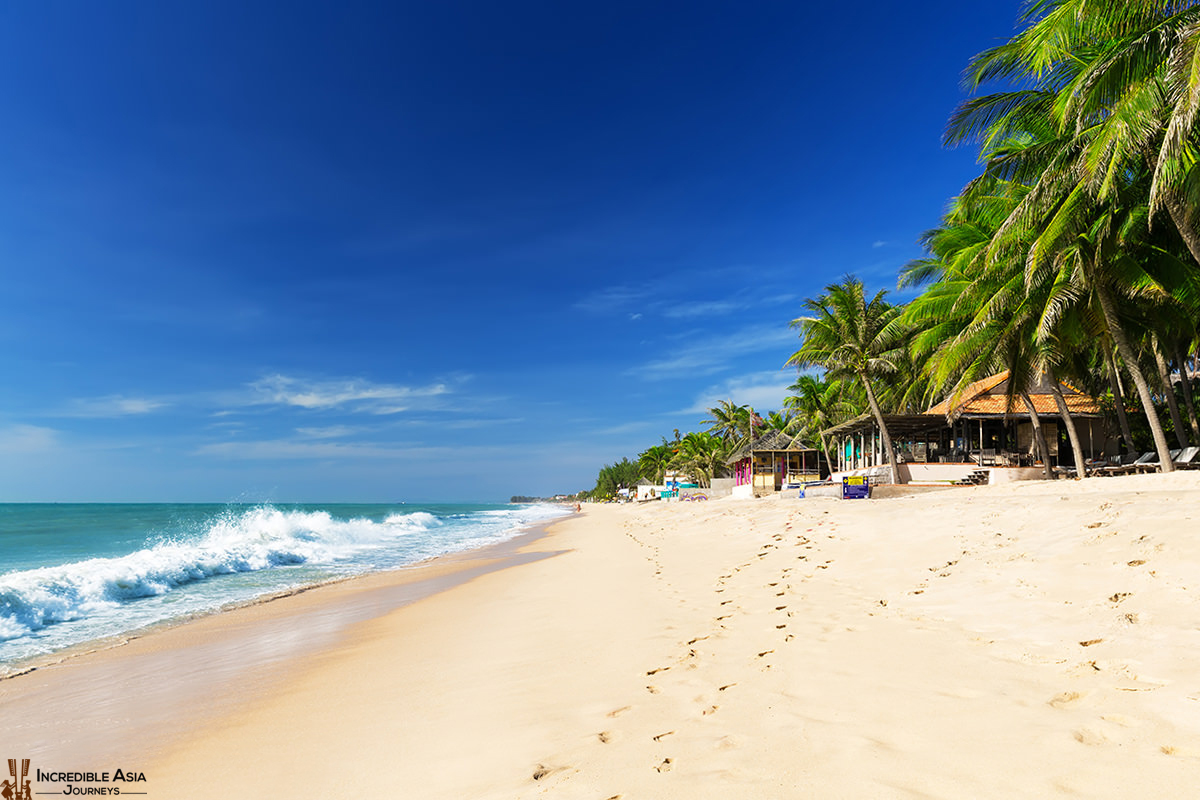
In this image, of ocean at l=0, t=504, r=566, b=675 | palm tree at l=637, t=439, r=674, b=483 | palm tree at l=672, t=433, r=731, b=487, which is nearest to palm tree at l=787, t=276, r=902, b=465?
ocean at l=0, t=504, r=566, b=675

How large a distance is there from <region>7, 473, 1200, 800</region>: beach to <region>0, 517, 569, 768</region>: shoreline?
0.16 feet

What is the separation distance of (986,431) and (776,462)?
39.8 ft

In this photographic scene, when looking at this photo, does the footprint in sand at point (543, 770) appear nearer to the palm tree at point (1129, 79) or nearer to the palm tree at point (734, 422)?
the palm tree at point (1129, 79)

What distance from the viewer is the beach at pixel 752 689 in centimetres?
269

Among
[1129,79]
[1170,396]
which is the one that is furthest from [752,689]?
[1170,396]

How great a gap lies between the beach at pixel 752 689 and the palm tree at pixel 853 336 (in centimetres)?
1792

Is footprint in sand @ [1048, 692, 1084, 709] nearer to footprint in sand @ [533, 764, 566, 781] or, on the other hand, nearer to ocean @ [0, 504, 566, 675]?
footprint in sand @ [533, 764, 566, 781]

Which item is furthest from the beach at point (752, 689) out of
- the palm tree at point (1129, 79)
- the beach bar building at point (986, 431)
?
the beach bar building at point (986, 431)

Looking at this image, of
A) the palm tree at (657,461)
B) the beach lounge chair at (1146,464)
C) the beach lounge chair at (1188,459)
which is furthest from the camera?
the palm tree at (657,461)

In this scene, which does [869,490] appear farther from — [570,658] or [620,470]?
[620,470]

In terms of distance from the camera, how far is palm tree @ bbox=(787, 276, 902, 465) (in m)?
25.0

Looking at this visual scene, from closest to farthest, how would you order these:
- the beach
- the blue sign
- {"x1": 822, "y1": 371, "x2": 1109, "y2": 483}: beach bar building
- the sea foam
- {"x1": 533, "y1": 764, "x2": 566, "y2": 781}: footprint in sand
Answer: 1. the beach
2. {"x1": 533, "y1": 764, "x2": 566, "y2": 781}: footprint in sand
3. the sea foam
4. the blue sign
5. {"x1": 822, "y1": 371, "x2": 1109, "y2": 483}: beach bar building

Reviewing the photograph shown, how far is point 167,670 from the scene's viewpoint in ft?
19.6

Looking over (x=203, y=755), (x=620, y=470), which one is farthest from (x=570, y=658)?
(x=620, y=470)
